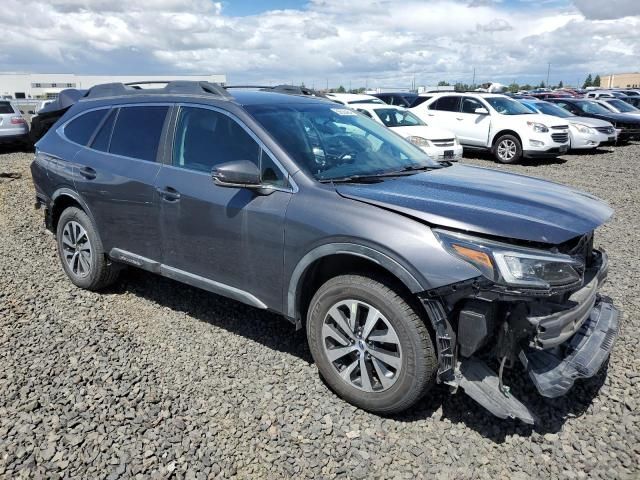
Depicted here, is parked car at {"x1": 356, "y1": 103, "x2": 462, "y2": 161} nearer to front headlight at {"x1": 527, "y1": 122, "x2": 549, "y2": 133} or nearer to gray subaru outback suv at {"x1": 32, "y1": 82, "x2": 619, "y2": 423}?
front headlight at {"x1": 527, "y1": 122, "x2": 549, "y2": 133}

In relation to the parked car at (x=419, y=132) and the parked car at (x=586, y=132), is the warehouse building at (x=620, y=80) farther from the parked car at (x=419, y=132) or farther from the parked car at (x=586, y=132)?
the parked car at (x=419, y=132)

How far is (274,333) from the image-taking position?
4.03 meters

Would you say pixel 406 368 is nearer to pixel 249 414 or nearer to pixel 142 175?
pixel 249 414

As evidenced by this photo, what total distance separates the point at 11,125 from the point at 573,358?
656 inches

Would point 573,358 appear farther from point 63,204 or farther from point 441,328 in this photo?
point 63,204

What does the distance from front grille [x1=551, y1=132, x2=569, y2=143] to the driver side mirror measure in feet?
39.9

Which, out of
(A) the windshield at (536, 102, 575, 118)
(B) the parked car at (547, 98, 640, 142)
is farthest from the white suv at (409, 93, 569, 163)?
(B) the parked car at (547, 98, 640, 142)

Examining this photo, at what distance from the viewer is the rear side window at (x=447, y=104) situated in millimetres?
14578

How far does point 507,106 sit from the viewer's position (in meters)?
14.3

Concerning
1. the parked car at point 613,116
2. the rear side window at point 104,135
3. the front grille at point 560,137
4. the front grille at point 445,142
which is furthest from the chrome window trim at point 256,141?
the parked car at point 613,116

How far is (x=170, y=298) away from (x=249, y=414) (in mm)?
2003

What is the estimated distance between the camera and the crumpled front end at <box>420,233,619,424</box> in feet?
8.23

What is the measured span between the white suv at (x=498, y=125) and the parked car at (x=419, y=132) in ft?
7.05

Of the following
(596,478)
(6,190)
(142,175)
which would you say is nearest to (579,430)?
(596,478)
